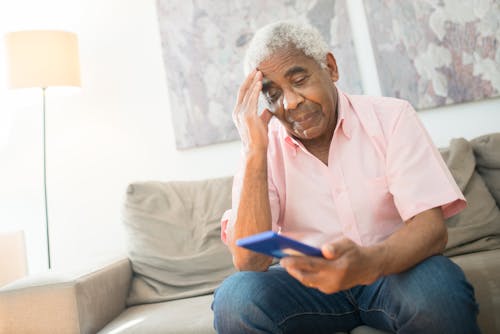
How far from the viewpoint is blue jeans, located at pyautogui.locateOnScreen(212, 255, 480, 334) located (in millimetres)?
938

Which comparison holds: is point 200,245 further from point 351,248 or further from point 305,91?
point 351,248

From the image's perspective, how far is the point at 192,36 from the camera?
2523 mm

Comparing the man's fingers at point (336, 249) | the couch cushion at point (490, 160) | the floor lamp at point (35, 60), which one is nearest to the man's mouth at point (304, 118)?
the man's fingers at point (336, 249)

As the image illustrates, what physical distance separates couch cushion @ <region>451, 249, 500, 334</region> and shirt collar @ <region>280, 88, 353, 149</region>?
564 millimetres

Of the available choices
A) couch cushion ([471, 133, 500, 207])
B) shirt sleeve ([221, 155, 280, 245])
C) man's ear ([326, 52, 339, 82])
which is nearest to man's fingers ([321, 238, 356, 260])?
shirt sleeve ([221, 155, 280, 245])

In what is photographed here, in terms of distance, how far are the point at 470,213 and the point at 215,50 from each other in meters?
1.41

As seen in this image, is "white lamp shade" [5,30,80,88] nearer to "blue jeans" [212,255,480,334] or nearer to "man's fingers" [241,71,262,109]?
"man's fingers" [241,71,262,109]

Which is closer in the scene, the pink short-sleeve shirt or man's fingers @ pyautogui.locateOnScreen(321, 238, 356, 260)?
man's fingers @ pyautogui.locateOnScreen(321, 238, 356, 260)

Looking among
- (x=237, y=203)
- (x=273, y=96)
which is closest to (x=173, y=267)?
(x=237, y=203)

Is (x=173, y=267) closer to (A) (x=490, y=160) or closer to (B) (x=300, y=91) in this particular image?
(B) (x=300, y=91)

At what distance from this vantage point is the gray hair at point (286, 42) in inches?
51.2

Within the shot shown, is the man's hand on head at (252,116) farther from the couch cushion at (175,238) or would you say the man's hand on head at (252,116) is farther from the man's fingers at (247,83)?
the couch cushion at (175,238)

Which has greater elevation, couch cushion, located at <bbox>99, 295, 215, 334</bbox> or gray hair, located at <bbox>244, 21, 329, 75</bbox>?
gray hair, located at <bbox>244, 21, 329, 75</bbox>

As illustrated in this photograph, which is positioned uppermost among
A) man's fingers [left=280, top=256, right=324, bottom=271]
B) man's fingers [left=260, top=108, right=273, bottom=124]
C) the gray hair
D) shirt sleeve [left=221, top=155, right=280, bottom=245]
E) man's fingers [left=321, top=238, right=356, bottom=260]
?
the gray hair
